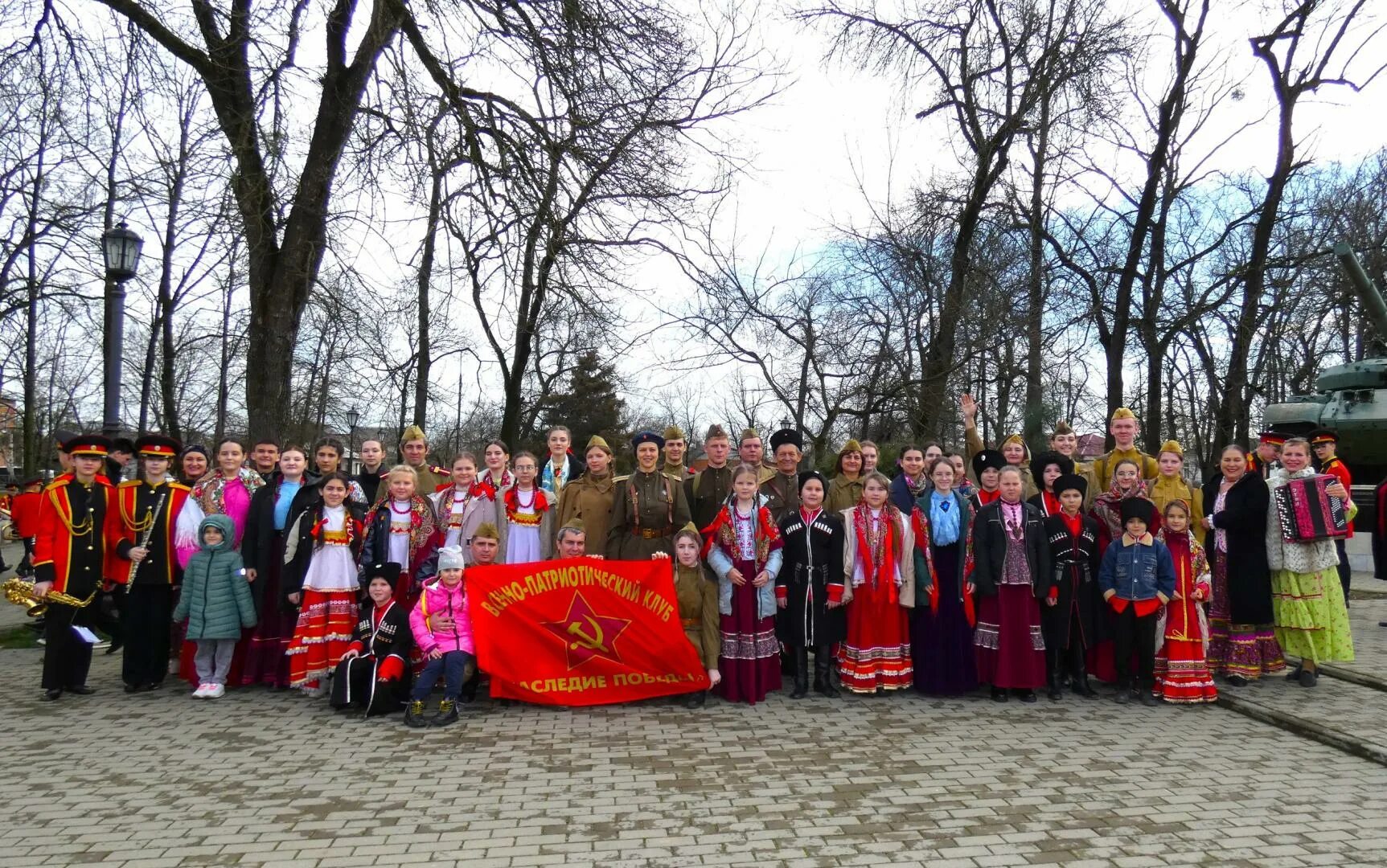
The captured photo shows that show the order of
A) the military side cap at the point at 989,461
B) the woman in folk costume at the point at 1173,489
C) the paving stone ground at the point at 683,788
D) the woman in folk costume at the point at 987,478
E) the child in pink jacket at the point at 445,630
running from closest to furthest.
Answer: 1. the paving stone ground at the point at 683,788
2. the child in pink jacket at the point at 445,630
3. the woman in folk costume at the point at 987,478
4. the military side cap at the point at 989,461
5. the woman in folk costume at the point at 1173,489

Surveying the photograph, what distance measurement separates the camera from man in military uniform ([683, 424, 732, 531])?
7484mm

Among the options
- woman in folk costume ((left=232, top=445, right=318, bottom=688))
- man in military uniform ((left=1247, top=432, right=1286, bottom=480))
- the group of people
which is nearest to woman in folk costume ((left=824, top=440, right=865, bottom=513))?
the group of people

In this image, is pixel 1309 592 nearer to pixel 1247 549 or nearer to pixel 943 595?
pixel 1247 549

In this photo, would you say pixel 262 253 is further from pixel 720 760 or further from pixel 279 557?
pixel 720 760

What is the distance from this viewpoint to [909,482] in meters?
7.74

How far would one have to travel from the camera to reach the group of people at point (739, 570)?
6762mm

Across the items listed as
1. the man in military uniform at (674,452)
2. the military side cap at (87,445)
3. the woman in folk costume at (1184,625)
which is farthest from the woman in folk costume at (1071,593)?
the military side cap at (87,445)

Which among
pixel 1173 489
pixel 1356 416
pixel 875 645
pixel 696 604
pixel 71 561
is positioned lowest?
pixel 875 645

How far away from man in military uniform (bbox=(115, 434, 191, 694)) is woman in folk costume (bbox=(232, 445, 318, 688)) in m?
0.60

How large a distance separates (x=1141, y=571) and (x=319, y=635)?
6.36m

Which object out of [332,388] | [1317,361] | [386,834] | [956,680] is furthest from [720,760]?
[332,388]

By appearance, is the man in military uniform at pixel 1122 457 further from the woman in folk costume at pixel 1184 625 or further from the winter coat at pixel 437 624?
the winter coat at pixel 437 624

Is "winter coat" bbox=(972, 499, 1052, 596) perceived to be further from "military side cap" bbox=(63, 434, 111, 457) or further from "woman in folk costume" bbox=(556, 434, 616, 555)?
"military side cap" bbox=(63, 434, 111, 457)

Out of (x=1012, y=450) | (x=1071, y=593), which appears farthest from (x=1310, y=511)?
(x=1012, y=450)
